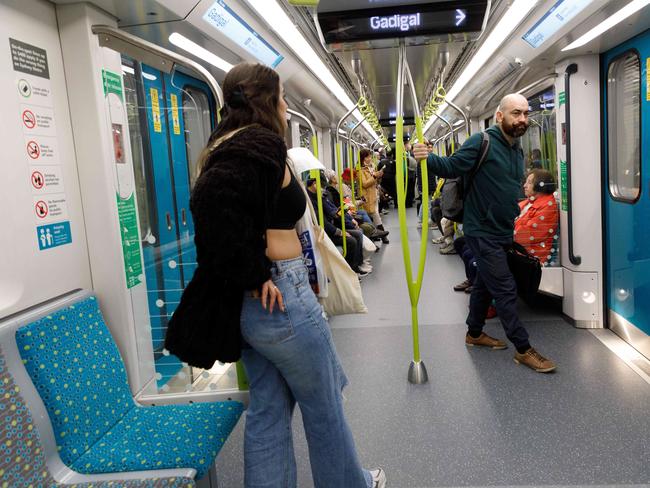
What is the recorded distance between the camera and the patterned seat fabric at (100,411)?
168 cm

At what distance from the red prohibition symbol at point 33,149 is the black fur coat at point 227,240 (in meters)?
0.71

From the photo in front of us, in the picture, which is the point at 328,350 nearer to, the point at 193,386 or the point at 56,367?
the point at 56,367

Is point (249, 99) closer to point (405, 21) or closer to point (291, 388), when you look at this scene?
point (291, 388)

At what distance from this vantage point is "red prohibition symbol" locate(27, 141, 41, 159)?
180 cm

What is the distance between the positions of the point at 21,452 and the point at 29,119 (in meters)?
1.08

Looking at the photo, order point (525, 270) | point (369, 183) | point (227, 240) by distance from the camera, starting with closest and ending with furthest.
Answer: point (227, 240)
point (525, 270)
point (369, 183)

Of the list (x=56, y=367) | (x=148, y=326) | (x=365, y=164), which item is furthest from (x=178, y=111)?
(x=365, y=164)

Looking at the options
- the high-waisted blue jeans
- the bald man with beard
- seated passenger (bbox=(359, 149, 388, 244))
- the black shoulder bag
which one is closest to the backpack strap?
the bald man with beard

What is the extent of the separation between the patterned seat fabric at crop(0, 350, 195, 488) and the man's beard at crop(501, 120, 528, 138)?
285 cm

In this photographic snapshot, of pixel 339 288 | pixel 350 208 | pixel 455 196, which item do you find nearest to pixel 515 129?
pixel 455 196

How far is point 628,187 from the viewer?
399 cm

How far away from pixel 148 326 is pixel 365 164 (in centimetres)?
733

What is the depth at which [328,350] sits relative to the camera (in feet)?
5.66

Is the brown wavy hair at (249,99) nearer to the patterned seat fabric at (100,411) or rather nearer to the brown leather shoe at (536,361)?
the patterned seat fabric at (100,411)
